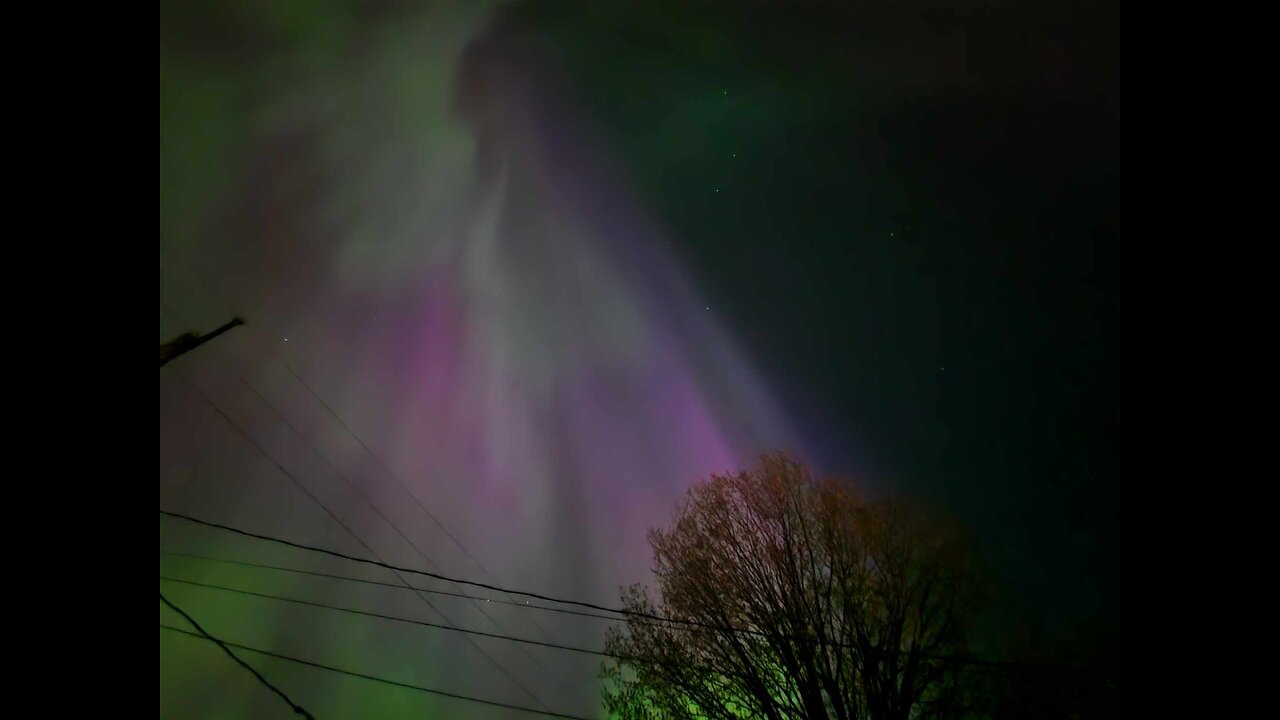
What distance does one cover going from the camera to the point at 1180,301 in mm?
4266

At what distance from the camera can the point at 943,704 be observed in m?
10.1

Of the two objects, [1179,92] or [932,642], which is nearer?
[1179,92]
